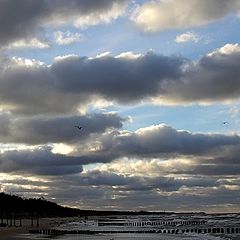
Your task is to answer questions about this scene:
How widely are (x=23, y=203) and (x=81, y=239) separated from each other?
398ft

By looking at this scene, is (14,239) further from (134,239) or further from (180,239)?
(180,239)

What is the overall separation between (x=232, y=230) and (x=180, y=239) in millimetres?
29161

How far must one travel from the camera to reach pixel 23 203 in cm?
19562

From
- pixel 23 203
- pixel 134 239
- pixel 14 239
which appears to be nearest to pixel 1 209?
pixel 23 203

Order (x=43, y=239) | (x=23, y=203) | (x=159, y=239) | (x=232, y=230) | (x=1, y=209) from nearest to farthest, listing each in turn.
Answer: (x=159, y=239) < (x=43, y=239) < (x=232, y=230) < (x=1, y=209) < (x=23, y=203)

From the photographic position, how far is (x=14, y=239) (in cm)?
8262

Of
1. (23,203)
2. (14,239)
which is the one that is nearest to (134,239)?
(14,239)

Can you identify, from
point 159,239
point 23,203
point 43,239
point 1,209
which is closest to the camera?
point 159,239

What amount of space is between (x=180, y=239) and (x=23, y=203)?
12804cm

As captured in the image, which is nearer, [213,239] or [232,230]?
[213,239]

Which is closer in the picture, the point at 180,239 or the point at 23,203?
the point at 180,239

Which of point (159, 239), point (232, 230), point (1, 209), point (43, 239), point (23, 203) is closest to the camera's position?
point (159, 239)

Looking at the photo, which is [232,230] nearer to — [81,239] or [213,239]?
[213,239]

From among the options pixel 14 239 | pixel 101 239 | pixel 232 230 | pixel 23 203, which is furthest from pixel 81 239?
pixel 23 203
